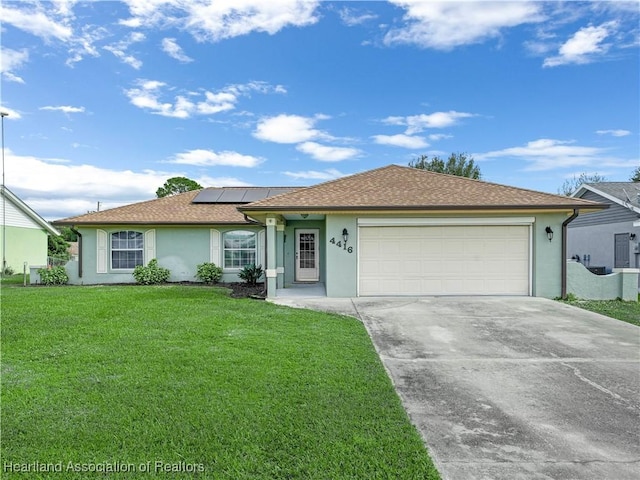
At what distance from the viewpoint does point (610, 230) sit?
52.4 feet

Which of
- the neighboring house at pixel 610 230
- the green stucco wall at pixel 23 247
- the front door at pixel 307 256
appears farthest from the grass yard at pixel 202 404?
the green stucco wall at pixel 23 247

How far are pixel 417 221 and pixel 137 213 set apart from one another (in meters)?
10.7

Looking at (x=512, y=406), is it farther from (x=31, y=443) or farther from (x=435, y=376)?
(x=31, y=443)

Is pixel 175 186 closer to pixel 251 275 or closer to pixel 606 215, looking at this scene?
pixel 251 275

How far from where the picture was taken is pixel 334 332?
646 cm

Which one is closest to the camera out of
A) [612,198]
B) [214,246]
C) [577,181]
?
[214,246]

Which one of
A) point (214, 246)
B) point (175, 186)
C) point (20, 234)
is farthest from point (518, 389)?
point (175, 186)

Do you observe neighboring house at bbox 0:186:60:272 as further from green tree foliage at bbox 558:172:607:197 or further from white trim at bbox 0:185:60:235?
green tree foliage at bbox 558:172:607:197

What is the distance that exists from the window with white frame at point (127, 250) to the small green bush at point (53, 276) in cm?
180

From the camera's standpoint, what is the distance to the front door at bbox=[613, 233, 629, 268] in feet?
49.5

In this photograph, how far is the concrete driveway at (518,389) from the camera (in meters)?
2.88

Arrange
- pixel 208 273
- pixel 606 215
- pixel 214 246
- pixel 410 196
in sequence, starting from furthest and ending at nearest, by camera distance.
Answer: pixel 606 215
pixel 214 246
pixel 208 273
pixel 410 196

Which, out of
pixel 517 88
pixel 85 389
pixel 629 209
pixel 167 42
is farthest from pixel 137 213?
pixel 629 209

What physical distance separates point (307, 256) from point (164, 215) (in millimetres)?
5821
